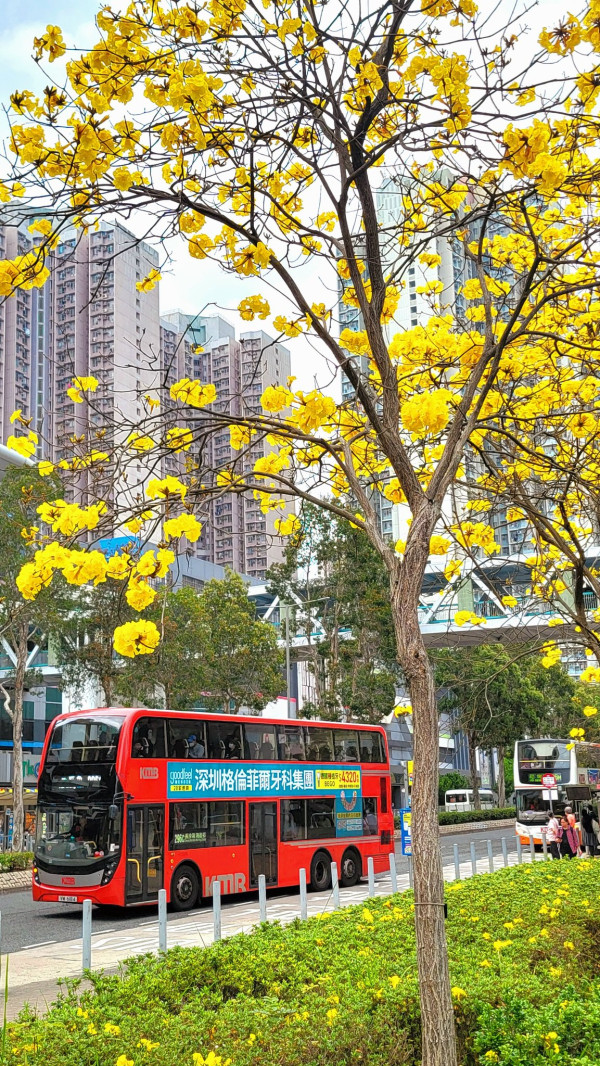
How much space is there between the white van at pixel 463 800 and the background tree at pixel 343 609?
1018 inches

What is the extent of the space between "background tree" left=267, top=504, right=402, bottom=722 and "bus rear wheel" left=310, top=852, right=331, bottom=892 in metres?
11.2

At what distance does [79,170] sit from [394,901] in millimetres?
8237

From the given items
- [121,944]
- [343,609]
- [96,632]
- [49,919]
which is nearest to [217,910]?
[121,944]

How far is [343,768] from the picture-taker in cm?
2023

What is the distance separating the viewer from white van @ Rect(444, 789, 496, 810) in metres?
57.3

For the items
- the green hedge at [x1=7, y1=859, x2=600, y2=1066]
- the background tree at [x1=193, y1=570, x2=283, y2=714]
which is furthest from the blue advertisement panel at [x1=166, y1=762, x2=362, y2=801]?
the background tree at [x1=193, y1=570, x2=283, y2=714]

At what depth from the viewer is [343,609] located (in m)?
31.3

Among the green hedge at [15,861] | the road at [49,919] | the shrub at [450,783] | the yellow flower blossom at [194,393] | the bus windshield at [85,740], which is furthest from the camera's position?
the shrub at [450,783]

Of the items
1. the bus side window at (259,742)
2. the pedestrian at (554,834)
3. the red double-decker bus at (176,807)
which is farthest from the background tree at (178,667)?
the pedestrian at (554,834)

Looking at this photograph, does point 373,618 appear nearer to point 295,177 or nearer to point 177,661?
point 177,661

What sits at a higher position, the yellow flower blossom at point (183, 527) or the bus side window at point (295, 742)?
the yellow flower blossom at point (183, 527)

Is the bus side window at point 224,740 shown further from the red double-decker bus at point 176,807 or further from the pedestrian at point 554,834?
the pedestrian at point 554,834

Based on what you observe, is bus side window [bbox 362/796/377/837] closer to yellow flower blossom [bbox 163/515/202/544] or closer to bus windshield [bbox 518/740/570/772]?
bus windshield [bbox 518/740/570/772]

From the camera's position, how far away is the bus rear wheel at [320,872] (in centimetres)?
1883
